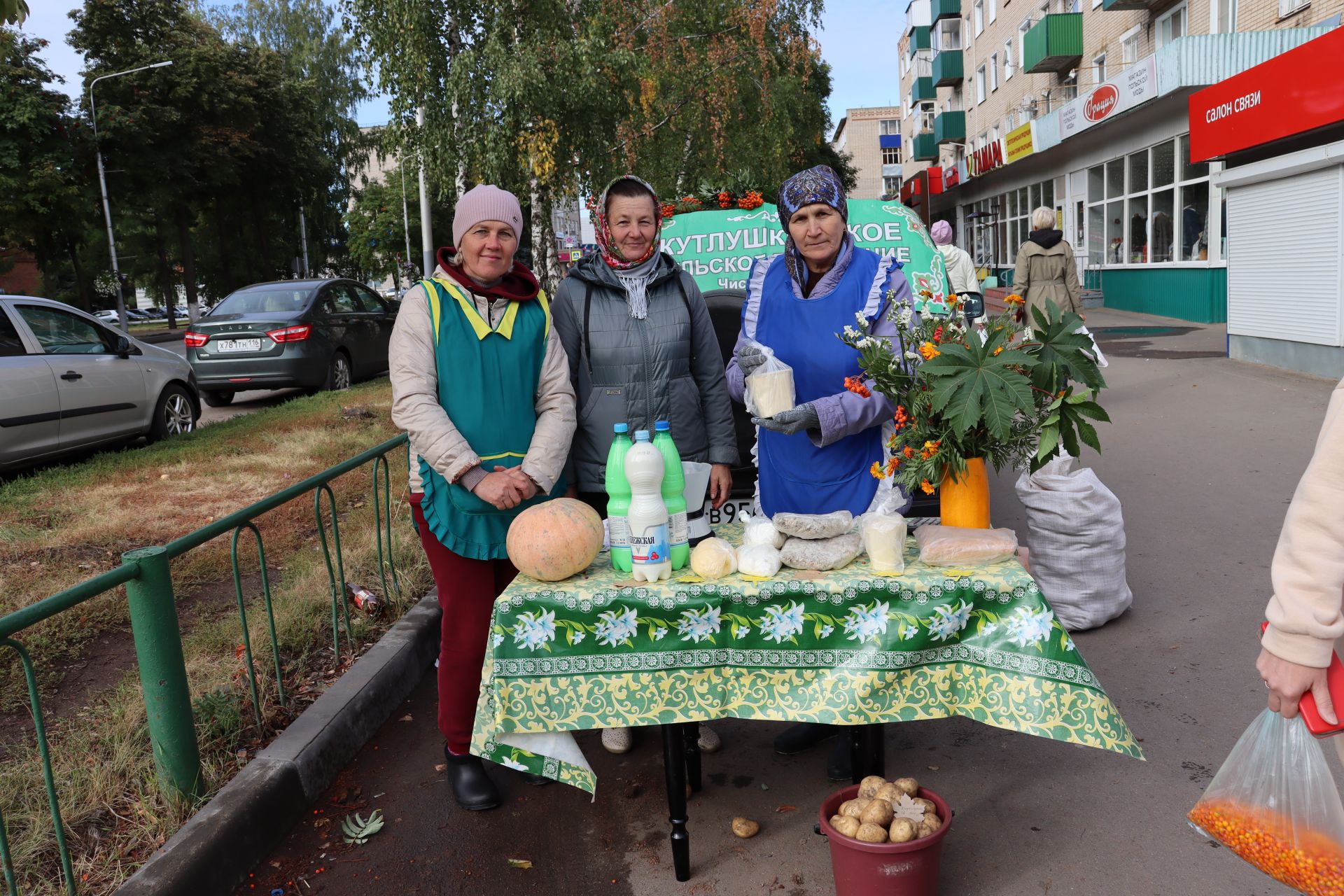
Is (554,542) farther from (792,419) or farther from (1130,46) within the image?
(1130,46)

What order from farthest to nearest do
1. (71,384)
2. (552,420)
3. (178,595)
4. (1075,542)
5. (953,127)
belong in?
(953,127)
(71,384)
(178,595)
(1075,542)
(552,420)

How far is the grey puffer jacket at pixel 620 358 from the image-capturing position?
3.53 metres

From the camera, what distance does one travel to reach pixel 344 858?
3262 mm

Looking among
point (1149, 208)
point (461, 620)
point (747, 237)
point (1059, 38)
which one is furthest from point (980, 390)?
point (1059, 38)

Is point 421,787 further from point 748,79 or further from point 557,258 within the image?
point 748,79

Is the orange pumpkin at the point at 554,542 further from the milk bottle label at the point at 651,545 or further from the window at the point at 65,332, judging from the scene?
the window at the point at 65,332

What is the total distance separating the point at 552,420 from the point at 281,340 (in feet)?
34.6

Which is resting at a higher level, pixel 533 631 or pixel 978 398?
pixel 978 398

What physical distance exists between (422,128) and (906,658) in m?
11.8

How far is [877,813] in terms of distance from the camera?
8.43ft

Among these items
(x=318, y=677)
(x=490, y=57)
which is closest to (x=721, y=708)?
(x=318, y=677)

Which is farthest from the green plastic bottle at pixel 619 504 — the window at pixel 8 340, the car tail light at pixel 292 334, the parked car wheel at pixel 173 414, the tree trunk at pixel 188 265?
the tree trunk at pixel 188 265

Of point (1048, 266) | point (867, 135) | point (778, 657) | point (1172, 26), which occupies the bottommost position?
point (778, 657)

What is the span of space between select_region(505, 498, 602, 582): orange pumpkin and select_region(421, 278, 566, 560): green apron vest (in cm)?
47
